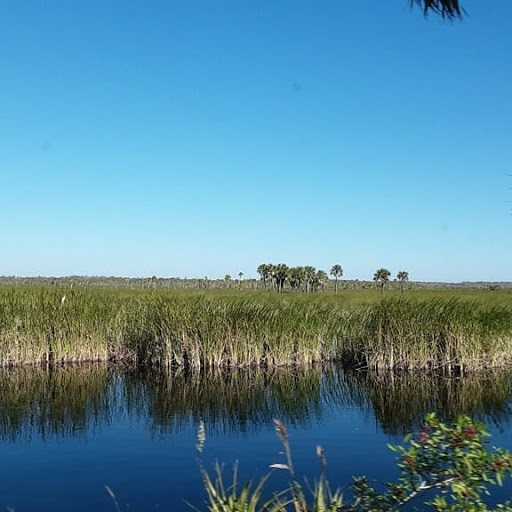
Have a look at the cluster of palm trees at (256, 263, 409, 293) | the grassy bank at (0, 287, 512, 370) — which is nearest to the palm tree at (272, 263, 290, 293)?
the cluster of palm trees at (256, 263, 409, 293)

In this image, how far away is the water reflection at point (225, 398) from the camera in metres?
10.0

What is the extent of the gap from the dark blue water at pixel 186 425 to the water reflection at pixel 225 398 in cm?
2

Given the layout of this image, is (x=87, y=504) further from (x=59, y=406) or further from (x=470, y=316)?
(x=470, y=316)

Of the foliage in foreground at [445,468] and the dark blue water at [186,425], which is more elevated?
the foliage in foreground at [445,468]

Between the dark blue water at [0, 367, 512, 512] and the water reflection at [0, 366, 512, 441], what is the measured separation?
23 millimetres

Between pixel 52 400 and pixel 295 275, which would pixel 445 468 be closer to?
pixel 52 400

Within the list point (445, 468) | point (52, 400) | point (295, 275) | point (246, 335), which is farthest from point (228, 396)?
point (295, 275)

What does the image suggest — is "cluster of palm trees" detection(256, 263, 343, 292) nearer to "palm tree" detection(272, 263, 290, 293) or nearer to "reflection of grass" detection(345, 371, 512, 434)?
"palm tree" detection(272, 263, 290, 293)

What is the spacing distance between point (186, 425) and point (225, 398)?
1812 millimetres

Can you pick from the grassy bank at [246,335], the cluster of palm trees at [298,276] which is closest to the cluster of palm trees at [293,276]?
the cluster of palm trees at [298,276]

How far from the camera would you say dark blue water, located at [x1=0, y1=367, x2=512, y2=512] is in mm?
7129

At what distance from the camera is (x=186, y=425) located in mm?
9883

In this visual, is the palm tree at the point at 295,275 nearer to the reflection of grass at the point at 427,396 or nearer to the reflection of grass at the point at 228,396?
the reflection of grass at the point at 228,396

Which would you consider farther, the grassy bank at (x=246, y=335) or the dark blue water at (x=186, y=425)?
the grassy bank at (x=246, y=335)
